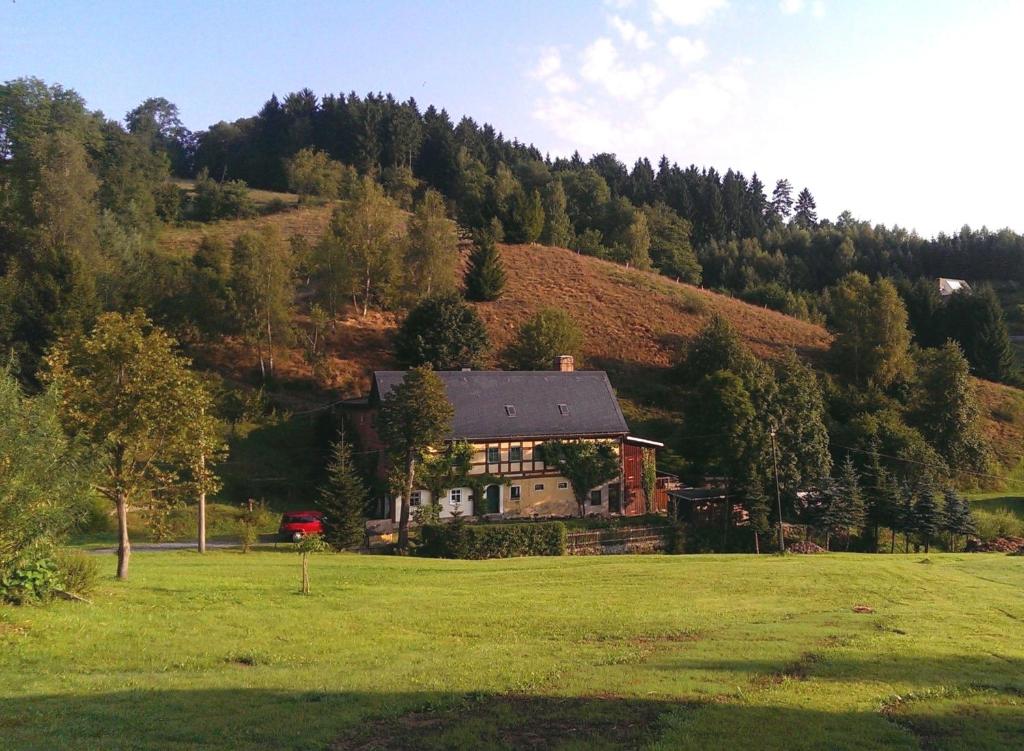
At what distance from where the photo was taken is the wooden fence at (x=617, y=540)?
3762 centimetres

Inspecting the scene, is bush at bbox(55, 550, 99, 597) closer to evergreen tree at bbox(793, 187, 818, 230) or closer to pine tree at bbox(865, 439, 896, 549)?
pine tree at bbox(865, 439, 896, 549)

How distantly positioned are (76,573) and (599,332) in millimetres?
58510

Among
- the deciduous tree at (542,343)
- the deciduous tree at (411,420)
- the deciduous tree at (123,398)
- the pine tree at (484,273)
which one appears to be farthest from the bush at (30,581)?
the pine tree at (484,273)

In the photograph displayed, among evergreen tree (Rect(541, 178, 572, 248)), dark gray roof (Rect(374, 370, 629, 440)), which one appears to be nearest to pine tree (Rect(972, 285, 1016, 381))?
dark gray roof (Rect(374, 370, 629, 440))

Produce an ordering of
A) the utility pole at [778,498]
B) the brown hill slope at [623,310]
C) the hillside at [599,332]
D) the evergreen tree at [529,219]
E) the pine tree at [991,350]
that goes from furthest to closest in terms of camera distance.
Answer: the evergreen tree at [529,219], the pine tree at [991,350], the brown hill slope at [623,310], the hillside at [599,332], the utility pole at [778,498]

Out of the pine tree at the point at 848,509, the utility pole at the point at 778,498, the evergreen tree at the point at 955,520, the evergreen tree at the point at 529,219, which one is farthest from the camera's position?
the evergreen tree at the point at 529,219

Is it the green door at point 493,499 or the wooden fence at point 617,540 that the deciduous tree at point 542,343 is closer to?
the green door at point 493,499

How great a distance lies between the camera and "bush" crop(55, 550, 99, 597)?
1709 centimetres

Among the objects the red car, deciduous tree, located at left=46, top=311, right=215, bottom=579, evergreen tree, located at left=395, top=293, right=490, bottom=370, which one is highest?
evergreen tree, located at left=395, top=293, right=490, bottom=370

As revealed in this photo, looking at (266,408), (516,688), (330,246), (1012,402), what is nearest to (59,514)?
(516,688)

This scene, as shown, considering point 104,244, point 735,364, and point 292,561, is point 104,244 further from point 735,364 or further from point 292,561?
point 735,364

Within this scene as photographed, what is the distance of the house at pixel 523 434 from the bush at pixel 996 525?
1890 cm

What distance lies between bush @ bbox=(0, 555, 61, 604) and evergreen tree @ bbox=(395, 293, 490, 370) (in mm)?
36971

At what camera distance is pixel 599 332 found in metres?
72.6
